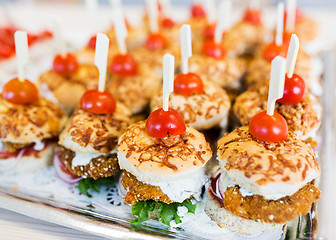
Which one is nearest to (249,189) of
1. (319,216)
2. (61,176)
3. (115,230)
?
(319,216)

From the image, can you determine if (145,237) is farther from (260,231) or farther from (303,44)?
(303,44)

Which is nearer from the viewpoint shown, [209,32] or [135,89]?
[135,89]

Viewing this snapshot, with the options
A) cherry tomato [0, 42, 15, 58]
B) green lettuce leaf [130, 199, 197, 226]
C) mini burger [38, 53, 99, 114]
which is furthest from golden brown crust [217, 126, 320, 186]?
cherry tomato [0, 42, 15, 58]

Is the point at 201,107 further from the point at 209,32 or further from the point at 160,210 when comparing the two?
the point at 209,32

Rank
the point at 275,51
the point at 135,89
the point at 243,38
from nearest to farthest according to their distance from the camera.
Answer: the point at 135,89, the point at 275,51, the point at 243,38

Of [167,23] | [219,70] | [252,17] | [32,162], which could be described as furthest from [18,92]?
[252,17]
